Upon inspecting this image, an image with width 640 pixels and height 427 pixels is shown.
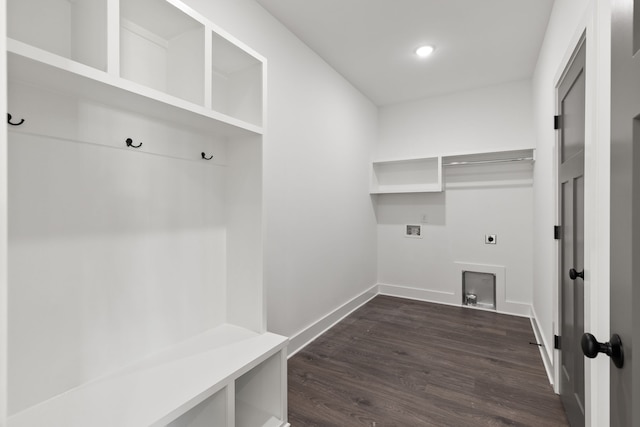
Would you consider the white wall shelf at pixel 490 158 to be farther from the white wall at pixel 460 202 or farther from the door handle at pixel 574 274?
the door handle at pixel 574 274

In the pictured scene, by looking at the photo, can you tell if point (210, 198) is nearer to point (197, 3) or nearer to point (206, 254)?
point (206, 254)

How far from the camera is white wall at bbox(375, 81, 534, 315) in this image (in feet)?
11.4

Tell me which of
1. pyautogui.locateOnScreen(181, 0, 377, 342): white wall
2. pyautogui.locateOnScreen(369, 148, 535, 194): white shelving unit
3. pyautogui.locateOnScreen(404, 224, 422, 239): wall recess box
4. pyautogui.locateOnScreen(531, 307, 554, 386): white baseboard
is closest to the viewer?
pyautogui.locateOnScreen(531, 307, 554, 386): white baseboard

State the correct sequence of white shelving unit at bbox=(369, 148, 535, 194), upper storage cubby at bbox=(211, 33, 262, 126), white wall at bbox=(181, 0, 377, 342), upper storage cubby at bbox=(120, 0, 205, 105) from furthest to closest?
white shelving unit at bbox=(369, 148, 535, 194) → white wall at bbox=(181, 0, 377, 342) → upper storage cubby at bbox=(211, 33, 262, 126) → upper storage cubby at bbox=(120, 0, 205, 105)

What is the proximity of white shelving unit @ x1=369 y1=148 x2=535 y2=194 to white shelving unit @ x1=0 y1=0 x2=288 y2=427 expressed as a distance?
2561 millimetres

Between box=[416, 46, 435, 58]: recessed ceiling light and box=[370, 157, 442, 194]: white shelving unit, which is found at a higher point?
box=[416, 46, 435, 58]: recessed ceiling light

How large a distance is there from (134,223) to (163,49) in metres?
0.86

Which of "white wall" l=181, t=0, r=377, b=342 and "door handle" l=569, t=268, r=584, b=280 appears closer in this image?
"door handle" l=569, t=268, r=584, b=280

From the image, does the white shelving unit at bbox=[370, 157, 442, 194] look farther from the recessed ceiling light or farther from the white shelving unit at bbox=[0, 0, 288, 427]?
the white shelving unit at bbox=[0, 0, 288, 427]

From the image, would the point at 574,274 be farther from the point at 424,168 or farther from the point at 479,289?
the point at 424,168

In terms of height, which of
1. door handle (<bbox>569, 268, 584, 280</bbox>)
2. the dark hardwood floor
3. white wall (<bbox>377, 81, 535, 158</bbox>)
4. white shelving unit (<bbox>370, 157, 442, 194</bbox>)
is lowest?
the dark hardwood floor

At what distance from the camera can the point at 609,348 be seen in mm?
798

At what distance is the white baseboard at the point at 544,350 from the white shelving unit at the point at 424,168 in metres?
1.64

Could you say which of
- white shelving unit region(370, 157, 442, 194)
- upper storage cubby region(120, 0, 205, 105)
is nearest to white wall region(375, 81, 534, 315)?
white shelving unit region(370, 157, 442, 194)
